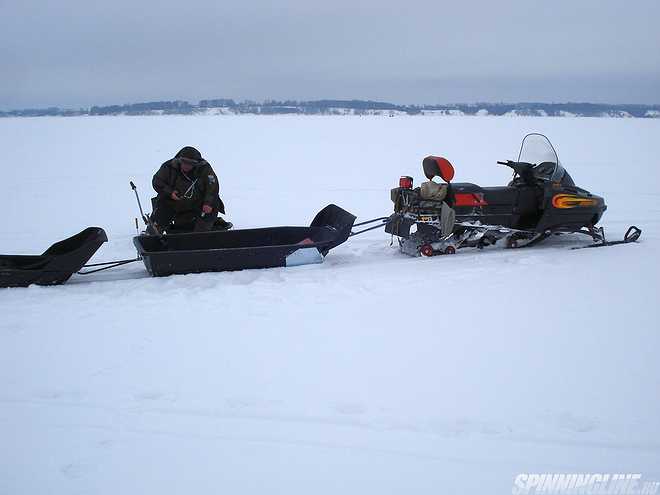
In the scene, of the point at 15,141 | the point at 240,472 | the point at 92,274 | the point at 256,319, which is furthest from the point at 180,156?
the point at 15,141

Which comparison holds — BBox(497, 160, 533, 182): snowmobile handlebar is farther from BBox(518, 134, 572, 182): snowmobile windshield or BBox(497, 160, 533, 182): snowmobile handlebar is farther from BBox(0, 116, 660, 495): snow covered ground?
BBox(0, 116, 660, 495): snow covered ground

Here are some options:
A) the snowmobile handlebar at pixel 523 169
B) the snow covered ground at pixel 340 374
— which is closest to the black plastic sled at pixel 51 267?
the snow covered ground at pixel 340 374

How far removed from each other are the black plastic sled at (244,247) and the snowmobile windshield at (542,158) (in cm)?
220

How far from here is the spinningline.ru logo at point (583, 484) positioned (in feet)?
7.90

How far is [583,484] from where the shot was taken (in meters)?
2.45

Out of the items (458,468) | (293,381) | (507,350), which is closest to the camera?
(458,468)

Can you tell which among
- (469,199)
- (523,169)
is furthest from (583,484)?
(523,169)

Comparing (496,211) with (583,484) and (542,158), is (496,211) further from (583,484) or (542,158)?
(583,484)

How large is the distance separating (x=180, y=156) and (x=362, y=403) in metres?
4.20

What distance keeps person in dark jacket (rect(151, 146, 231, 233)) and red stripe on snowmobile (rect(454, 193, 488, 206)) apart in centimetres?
259

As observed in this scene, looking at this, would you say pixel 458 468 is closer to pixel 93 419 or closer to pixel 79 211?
pixel 93 419

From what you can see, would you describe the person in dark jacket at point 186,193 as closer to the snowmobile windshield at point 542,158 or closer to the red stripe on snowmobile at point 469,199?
the red stripe on snowmobile at point 469,199

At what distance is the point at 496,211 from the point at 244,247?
8.73 ft

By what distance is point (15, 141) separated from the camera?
20562mm
